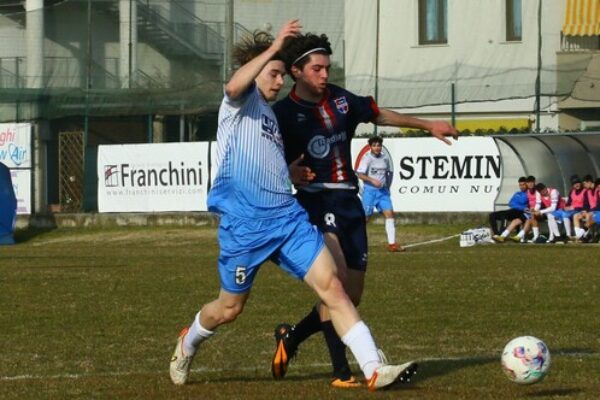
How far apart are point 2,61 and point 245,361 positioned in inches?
1060

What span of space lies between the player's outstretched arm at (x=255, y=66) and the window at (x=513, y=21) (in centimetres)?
3185

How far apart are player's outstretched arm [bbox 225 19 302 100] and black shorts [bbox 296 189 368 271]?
1079 mm

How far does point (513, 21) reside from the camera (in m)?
40.2

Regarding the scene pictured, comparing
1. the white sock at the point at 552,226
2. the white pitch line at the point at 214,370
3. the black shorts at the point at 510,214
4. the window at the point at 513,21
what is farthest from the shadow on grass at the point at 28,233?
the white pitch line at the point at 214,370

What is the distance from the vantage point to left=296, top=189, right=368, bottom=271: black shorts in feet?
29.4

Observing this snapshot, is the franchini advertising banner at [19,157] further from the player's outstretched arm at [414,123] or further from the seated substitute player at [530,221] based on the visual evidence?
the player's outstretched arm at [414,123]

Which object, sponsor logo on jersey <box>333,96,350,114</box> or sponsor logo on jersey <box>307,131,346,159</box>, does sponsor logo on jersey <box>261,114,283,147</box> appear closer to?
sponsor logo on jersey <box>307,131,346,159</box>

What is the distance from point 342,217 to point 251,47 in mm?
1265

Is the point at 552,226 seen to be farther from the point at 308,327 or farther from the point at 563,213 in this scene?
the point at 308,327

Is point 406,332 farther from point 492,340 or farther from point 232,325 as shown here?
point 232,325

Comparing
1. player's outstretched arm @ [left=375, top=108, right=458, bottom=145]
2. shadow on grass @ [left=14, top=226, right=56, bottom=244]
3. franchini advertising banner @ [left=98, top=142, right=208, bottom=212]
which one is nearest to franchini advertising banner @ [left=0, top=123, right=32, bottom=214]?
shadow on grass @ [left=14, top=226, right=56, bottom=244]

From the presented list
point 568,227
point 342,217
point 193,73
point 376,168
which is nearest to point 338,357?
point 342,217

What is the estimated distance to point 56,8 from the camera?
3628cm

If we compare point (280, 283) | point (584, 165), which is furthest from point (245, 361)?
point (584, 165)
